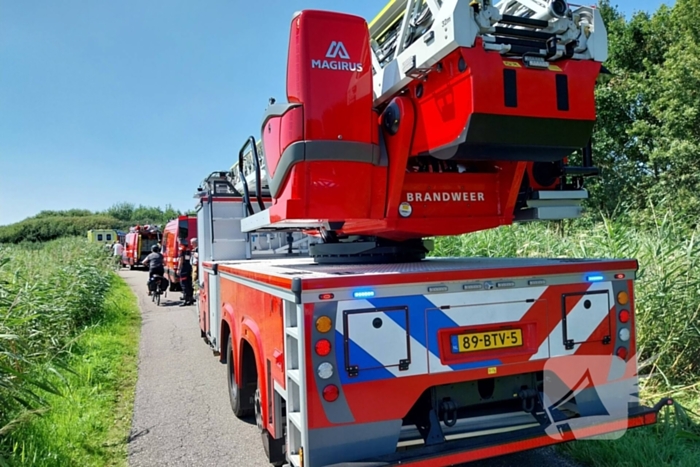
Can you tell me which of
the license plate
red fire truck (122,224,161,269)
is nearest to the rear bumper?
the license plate

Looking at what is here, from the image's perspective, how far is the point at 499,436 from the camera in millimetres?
3158

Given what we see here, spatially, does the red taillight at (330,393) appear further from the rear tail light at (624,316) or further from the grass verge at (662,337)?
the grass verge at (662,337)

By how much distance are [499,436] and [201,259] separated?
5878 mm

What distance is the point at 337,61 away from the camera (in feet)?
11.2

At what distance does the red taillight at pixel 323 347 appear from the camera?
2844 mm

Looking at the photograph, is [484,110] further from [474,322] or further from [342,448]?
[342,448]

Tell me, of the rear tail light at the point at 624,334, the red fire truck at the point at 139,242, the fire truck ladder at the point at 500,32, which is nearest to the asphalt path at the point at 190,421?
the rear tail light at the point at 624,334

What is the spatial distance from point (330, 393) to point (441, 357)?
74 cm

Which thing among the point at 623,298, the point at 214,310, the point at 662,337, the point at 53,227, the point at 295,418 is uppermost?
the point at 53,227

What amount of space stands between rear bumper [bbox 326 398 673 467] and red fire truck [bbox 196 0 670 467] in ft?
0.03

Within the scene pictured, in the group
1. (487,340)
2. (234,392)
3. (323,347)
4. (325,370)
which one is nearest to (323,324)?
(323,347)

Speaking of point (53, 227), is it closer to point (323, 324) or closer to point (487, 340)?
point (323, 324)

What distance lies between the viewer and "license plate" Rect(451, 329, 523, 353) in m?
3.16

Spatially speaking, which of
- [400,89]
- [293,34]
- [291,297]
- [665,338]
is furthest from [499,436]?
[665,338]
